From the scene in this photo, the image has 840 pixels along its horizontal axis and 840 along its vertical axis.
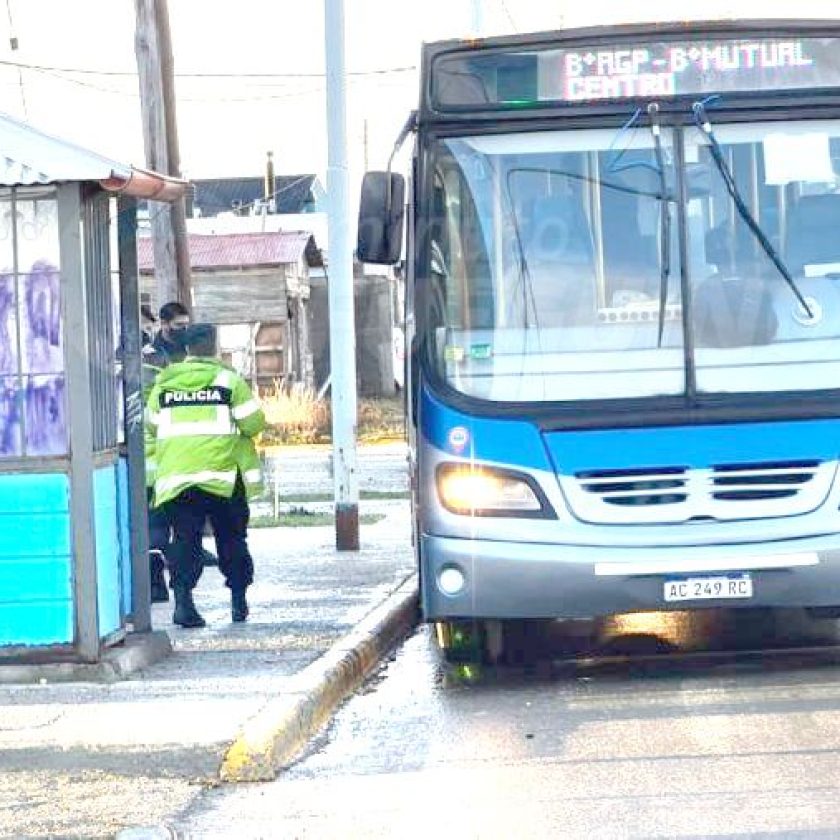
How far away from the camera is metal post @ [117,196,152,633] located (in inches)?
479

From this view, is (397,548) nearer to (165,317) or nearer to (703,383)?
(165,317)

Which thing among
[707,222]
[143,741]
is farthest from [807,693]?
[143,741]

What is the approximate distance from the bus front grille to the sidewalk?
159cm

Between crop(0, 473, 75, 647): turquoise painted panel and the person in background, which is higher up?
the person in background

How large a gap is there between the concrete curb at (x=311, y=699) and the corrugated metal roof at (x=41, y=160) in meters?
2.68

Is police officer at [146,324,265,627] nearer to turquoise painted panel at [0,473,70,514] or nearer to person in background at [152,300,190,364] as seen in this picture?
person in background at [152,300,190,364]

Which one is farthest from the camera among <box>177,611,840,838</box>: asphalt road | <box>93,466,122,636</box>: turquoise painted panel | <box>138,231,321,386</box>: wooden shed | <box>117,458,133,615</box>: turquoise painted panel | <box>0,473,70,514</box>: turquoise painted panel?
<box>138,231,321,386</box>: wooden shed

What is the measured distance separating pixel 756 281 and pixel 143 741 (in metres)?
3.94

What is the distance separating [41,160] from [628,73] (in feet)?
9.75

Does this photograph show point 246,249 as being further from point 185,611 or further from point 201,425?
point 201,425

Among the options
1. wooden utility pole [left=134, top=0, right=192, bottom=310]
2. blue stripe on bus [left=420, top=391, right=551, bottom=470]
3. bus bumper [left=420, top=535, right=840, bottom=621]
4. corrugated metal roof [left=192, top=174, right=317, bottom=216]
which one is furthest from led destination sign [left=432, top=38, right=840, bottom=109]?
corrugated metal roof [left=192, top=174, right=317, bottom=216]

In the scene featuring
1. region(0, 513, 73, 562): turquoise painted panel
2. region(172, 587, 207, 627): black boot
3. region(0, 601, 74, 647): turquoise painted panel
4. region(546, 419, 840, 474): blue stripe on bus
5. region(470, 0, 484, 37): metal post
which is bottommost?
region(172, 587, 207, 627): black boot

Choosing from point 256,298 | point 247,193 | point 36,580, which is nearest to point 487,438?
point 36,580

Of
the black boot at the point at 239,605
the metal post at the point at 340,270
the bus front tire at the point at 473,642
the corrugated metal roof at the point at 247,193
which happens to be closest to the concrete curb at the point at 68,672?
the bus front tire at the point at 473,642
